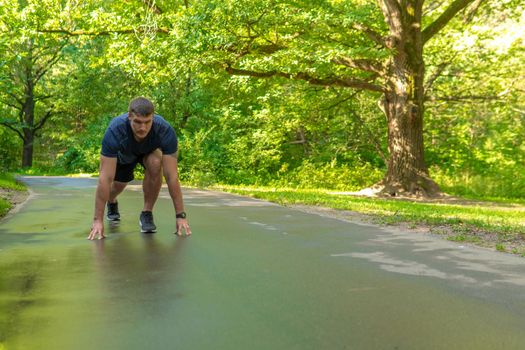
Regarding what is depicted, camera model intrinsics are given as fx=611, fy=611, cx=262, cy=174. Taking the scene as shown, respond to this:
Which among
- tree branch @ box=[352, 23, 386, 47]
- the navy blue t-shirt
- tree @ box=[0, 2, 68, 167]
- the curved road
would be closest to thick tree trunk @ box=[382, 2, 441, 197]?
tree branch @ box=[352, 23, 386, 47]

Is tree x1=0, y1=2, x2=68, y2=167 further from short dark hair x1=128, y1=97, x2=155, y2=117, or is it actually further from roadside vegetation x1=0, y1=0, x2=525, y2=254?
short dark hair x1=128, y1=97, x2=155, y2=117

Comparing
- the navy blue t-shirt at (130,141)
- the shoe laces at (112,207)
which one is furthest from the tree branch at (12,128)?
the navy blue t-shirt at (130,141)

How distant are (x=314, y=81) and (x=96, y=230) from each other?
12662 mm

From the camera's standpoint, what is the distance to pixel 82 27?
1945 centimetres

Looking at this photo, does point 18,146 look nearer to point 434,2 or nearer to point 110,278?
point 434,2

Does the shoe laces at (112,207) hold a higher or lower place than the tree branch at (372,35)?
lower

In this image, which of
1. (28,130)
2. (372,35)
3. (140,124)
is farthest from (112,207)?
(28,130)

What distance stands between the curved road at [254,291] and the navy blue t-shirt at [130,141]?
981 millimetres

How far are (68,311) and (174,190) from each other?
3.22m

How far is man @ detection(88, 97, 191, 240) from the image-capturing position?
6.53 m

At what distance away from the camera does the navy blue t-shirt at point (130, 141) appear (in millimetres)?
6699

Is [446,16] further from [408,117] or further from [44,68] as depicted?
[44,68]

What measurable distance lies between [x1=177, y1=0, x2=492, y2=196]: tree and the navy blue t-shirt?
8.56 metres

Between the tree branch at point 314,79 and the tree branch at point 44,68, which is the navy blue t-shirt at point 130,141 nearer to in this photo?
the tree branch at point 314,79
